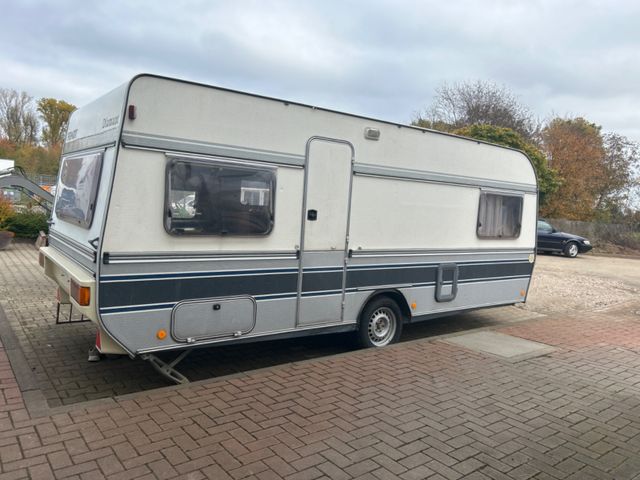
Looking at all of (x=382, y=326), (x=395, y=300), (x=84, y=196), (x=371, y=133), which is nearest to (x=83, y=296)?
(x=84, y=196)

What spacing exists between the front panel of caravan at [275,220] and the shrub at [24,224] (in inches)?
464

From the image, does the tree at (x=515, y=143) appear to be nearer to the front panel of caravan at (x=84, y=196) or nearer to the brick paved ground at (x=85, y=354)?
the brick paved ground at (x=85, y=354)

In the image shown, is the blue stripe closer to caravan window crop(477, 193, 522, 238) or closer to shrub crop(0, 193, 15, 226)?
caravan window crop(477, 193, 522, 238)

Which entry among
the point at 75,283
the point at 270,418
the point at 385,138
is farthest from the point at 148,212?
the point at 385,138

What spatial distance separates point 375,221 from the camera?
592 cm

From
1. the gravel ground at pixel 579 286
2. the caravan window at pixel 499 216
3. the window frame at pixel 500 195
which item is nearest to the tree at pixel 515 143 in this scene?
the gravel ground at pixel 579 286

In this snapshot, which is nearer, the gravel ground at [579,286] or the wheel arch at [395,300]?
the wheel arch at [395,300]

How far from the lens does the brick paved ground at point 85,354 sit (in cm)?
471

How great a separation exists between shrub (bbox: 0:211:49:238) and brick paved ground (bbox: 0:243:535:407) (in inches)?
263

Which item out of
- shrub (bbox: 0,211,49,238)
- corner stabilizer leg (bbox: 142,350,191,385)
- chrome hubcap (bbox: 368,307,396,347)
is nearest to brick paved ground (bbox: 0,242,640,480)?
corner stabilizer leg (bbox: 142,350,191,385)

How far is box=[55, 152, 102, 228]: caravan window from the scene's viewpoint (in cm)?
454

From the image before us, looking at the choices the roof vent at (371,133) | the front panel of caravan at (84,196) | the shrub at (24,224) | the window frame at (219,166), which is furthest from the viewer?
the shrub at (24,224)

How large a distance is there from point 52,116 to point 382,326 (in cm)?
4809

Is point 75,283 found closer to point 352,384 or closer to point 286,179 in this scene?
point 286,179
